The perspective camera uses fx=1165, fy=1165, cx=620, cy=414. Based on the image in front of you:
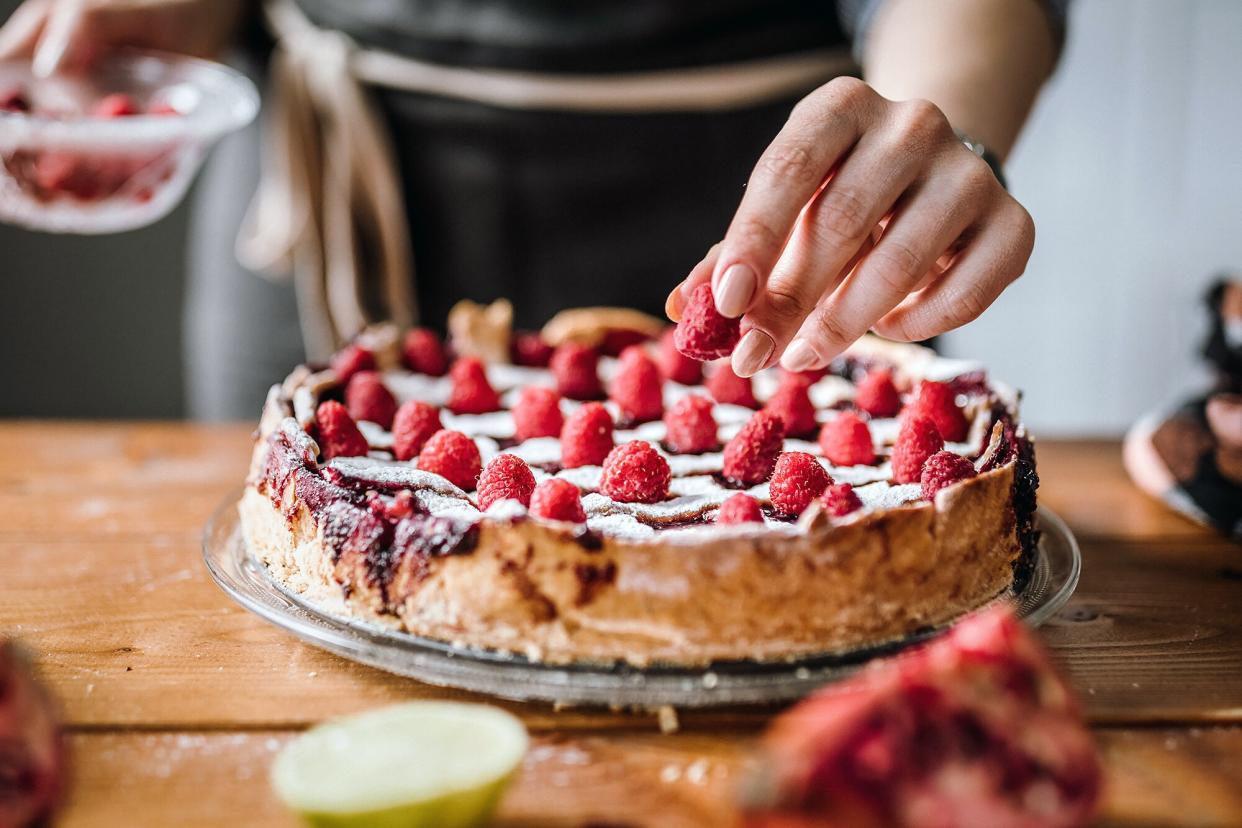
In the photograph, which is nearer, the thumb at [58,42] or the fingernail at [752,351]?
the fingernail at [752,351]

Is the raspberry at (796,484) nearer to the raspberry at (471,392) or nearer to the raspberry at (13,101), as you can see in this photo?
the raspberry at (471,392)

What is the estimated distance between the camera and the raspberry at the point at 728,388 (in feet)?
6.67

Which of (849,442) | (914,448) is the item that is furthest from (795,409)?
(914,448)

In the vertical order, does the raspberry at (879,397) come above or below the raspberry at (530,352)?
above

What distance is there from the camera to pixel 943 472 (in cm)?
148

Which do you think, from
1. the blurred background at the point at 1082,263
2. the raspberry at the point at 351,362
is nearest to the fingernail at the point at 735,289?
the raspberry at the point at 351,362

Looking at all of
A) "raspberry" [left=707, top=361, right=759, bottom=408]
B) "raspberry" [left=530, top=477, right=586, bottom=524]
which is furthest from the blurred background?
"raspberry" [left=530, top=477, right=586, bottom=524]

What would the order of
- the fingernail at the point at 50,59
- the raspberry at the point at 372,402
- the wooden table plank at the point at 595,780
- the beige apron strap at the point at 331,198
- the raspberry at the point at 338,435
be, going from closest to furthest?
the wooden table plank at the point at 595,780 < the raspberry at the point at 338,435 < the raspberry at the point at 372,402 < the fingernail at the point at 50,59 < the beige apron strap at the point at 331,198

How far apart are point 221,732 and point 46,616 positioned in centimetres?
49

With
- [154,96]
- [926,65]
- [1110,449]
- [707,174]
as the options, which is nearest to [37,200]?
[154,96]

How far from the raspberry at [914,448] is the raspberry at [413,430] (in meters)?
0.68

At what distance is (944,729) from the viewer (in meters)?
0.90

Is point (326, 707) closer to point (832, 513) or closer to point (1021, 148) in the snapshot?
point (832, 513)

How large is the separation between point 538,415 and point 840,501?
2.03 feet
